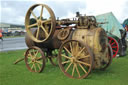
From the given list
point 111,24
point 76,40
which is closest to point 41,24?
point 76,40

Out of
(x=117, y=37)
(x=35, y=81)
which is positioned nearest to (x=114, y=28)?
(x=117, y=37)

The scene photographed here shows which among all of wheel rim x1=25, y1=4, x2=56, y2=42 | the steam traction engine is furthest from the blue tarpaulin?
wheel rim x1=25, y1=4, x2=56, y2=42

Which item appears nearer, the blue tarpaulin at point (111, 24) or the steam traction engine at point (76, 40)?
the steam traction engine at point (76, 40)

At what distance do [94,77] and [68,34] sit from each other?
1721 mm

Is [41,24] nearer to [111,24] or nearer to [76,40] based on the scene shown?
[76,40]

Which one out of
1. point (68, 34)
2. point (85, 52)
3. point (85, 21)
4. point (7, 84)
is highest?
point (85, 21)

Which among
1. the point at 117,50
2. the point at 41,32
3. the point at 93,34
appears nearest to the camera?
the point at 93,34

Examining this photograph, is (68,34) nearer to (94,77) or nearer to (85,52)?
(85,52)

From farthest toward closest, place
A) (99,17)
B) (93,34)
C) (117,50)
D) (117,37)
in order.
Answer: (99,17), (117,37), (117,50), (93,34)

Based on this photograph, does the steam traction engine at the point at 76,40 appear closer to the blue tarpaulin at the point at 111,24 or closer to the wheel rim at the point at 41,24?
the wheel rim at the point at 41,24

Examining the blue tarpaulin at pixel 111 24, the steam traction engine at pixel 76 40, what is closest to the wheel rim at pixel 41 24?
the steam traction engine at pixel 76 40

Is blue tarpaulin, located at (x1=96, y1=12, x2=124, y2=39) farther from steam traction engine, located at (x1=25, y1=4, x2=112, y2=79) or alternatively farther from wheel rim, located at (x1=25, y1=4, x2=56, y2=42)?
wheel rim, located at (x1=25, y1=4, x2=56, y2=42)

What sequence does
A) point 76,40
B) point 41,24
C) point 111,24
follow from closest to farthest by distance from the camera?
point 76,40, point 41,24, point 111,24

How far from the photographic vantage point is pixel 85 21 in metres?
5.22
